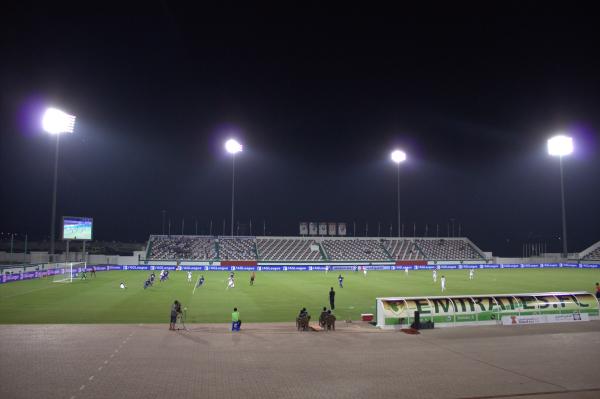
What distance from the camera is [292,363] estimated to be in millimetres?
15195

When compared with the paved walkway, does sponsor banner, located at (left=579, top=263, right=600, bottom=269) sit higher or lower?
higher

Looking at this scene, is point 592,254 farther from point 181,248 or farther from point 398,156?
point 181,248

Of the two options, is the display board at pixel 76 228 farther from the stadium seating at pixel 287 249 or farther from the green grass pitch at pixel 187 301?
the stadium seating at pixel 287 249

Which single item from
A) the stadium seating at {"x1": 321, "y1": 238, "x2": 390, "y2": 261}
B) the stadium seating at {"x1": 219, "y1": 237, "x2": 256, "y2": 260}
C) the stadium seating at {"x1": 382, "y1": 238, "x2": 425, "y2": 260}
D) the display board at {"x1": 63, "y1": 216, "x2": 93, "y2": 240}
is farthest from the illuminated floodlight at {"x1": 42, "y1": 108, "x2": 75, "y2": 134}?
the stadium seating at {"x1": 382, "y1": 238, "x2": 425, "y2": 260}

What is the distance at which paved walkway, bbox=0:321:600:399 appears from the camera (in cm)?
1223

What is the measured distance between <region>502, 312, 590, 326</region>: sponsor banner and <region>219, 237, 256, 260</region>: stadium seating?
68.6 m

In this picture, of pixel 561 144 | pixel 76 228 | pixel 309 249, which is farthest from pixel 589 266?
pixel 76 228

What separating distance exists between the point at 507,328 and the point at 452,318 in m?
2.91

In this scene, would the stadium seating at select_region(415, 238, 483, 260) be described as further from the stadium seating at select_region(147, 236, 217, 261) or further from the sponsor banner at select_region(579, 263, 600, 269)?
the stadium seating at select_region(147, 236, 217, 261)

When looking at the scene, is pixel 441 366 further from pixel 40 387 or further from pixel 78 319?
pixel 78 319

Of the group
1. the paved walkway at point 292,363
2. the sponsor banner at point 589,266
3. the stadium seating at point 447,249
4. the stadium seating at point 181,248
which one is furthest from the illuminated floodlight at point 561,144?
the stadium seating at point 181,248

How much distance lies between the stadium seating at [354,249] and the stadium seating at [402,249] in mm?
1654

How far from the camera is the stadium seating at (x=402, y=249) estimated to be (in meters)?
94.8

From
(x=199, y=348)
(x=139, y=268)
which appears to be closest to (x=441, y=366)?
(x=199, y=348)
